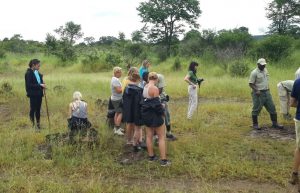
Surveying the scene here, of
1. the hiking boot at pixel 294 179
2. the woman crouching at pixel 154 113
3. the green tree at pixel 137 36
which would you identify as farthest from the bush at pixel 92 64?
the hiking boot at pixel 294 179

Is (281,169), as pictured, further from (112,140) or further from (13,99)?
(13,99)

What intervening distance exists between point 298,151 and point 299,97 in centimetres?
75

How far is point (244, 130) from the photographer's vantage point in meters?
9.01

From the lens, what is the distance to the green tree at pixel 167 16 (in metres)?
38.1

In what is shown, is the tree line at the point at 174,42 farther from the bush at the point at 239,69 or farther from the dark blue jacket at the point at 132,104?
the dark blue jacket at the point at 132,104

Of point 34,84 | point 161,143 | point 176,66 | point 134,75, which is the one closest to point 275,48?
point 176,66

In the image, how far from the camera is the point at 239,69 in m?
18.6

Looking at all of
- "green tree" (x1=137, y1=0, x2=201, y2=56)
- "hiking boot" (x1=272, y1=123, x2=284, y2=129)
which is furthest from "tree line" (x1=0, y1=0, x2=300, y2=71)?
"hiking boot" (x1=272, y1=123, x2=284, y2=129)

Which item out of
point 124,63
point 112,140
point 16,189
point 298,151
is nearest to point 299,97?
point 298,151

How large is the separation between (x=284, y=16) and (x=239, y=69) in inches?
747

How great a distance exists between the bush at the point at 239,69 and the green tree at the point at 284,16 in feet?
57.5

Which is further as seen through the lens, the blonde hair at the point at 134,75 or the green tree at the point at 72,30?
the green tree at the point at 72,30

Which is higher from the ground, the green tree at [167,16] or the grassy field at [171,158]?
the green tree at [167,16]

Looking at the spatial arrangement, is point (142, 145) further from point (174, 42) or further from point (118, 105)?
point (174, 42)
